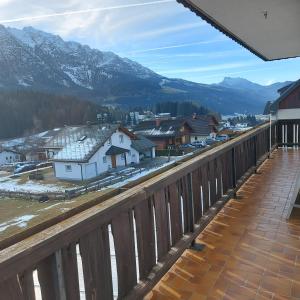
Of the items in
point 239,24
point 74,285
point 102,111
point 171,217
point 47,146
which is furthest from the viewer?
point 239,24

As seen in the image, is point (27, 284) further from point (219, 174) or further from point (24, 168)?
point (219, 174)

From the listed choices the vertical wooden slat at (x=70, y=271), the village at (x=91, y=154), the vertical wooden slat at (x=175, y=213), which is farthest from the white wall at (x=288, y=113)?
the vertical wooden slat at (x=70, y=271)

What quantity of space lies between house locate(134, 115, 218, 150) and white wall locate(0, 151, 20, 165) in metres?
1.04

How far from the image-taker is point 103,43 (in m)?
4.14

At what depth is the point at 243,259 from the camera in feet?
7.15

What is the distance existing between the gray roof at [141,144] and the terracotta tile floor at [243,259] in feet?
2.86

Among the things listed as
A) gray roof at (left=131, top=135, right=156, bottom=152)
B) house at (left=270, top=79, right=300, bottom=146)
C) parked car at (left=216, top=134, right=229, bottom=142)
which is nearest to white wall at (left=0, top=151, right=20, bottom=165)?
gray roof at (left=131, top=135, right=156, bottom=152)

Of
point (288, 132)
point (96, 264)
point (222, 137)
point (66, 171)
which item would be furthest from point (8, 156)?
point (288, 132)

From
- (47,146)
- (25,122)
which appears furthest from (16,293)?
(25,122)

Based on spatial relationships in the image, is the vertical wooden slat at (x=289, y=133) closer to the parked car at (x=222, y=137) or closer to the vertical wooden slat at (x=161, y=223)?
the parked car at (x=222, y=137)

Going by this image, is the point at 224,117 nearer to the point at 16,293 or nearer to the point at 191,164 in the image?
the point at 191,164

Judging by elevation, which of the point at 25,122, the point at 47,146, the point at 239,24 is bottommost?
the point at 47,146

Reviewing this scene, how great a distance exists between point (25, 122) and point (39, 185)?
0.83 metres

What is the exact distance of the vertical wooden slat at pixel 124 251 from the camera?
1.52 m
